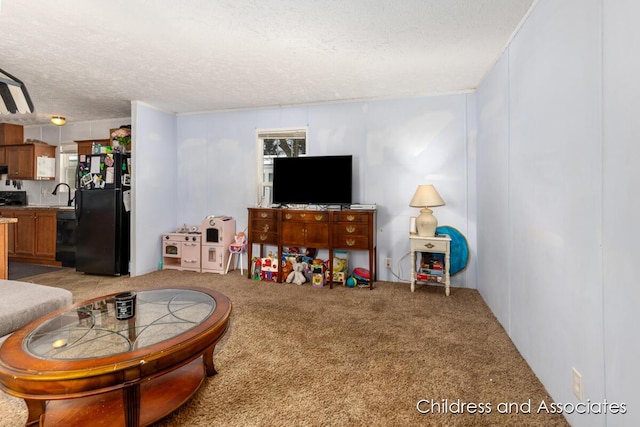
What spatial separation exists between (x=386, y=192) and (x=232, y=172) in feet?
7.88

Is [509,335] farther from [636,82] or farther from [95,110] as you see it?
[95,110]

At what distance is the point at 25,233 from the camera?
504 centimetres

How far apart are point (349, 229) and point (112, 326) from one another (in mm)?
2550

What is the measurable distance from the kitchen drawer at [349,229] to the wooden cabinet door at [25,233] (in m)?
5.25

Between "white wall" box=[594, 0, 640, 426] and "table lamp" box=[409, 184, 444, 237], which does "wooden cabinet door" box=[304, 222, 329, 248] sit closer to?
"table lamp" box=[409, 184, 444, 237]

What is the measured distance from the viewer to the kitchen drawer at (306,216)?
3.69m

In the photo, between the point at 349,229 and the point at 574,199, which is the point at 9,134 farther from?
the point at 574,199

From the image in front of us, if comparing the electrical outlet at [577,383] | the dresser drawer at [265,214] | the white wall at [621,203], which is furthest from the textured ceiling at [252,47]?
the electrical outlet at [577,383]

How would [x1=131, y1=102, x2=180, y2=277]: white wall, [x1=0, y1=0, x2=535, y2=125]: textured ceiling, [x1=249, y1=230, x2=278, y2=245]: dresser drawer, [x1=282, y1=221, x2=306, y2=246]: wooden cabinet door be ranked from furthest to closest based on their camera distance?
[x1=131, y1=102, x2=180, y2=277]: white wall, [x1=249, y1=230, x2=278, y2=245]: dresser drawer, [x1=282, y1=221, x2=306, y2=246]: wooden cabinet door, [x1=0, y1=0, x2=535, y2=125]: textured ceiling

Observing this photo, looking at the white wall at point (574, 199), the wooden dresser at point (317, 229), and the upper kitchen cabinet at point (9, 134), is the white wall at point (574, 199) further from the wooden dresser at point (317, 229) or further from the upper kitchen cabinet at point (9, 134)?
the upper kitchen cabinet at point (9, 134)

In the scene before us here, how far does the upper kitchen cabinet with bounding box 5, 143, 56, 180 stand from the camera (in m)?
5.39

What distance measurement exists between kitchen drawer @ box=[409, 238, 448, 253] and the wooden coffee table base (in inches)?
100.0

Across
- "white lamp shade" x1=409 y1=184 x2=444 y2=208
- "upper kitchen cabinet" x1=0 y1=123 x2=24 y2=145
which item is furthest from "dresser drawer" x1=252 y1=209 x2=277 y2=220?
"upper kitchen cabinet" x1=0 y1=123 x2=24 y2=145

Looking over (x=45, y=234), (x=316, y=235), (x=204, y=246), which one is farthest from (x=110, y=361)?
(x=45, y=234)
